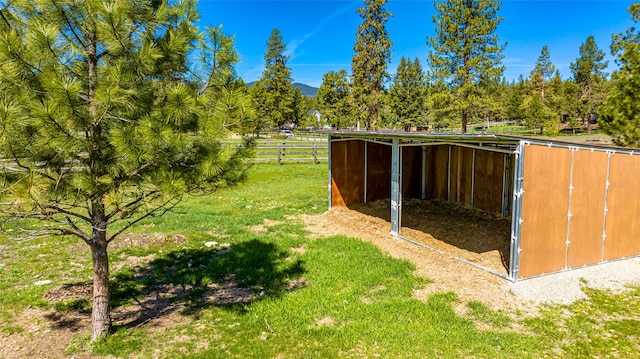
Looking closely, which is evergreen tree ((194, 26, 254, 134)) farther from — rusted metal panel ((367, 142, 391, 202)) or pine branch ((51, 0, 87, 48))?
rusted metal panel ((367, 142, 391, 202))

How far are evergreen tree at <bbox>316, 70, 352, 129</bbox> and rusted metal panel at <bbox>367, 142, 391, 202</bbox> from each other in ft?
89.7

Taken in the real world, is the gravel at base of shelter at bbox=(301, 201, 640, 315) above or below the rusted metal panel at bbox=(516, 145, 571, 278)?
below

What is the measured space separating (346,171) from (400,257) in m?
4.82

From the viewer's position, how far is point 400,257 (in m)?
7.51

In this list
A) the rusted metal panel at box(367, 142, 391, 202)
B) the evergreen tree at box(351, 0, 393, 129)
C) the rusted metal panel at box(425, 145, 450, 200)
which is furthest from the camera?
the evergreen tree at box(351, 0, 393, 129)

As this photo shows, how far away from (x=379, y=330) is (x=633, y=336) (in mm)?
3106

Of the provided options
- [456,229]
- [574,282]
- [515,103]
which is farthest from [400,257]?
[515,103]

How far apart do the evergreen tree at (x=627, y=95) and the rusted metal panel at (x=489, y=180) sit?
4369mm

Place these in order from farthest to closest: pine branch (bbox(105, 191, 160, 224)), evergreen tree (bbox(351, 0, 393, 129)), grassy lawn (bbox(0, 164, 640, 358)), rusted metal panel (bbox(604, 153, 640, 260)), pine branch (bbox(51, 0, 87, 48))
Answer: evergreen tree (bbox(351, 0, 393, 129))
rusted metal panel (bbox(604, 153, 640, 260))
grassy lawn (bbox(0, 164, 640, 358))
pine branch (bbox(105, 191, 160, 224))
pine branch (bbox(51, 0, 87, 48))

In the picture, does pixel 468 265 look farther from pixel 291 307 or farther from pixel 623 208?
pixel 291 307

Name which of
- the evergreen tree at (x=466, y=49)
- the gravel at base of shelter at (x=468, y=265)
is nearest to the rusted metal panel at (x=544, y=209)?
the gravel at base of shelter at (x=468, y=265)

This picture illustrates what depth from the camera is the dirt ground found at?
15.5ft

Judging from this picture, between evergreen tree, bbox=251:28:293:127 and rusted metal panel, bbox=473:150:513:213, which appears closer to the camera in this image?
rusted metal panel, bbox=473:150:513:213

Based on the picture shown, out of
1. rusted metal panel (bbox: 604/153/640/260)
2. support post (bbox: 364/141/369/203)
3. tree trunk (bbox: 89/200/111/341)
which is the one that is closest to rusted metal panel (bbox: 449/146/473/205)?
support post (bbox: 364/141/369/203)
